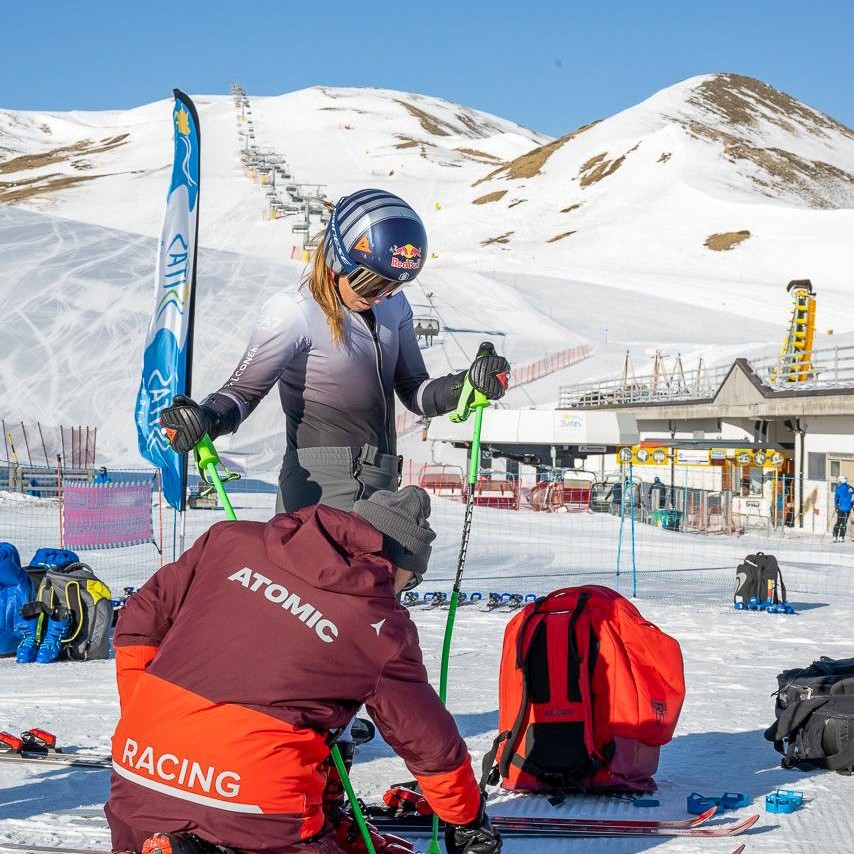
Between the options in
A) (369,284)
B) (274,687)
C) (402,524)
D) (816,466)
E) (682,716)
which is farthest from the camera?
(816,466)

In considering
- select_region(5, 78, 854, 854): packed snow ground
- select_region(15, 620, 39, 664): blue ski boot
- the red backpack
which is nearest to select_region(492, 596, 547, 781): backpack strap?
the red backpack

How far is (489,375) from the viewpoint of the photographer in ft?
11.9

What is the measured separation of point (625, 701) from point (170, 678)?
2.20m

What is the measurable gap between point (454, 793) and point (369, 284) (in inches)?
62.5

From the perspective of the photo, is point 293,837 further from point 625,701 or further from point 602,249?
point 602,249

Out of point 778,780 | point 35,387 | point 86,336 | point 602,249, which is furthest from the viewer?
point 602,249

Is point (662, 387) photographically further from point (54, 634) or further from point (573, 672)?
point (573, 672)

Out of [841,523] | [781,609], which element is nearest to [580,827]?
[781,609]

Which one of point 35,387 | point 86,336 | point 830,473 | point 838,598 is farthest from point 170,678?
point 86,336

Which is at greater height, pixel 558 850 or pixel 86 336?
pixel 86 336

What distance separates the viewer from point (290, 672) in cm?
258

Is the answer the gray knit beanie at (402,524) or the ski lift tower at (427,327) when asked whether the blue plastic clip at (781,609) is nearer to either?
the gray knit beanie at (402,524)

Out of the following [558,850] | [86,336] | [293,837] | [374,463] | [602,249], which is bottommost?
[558,850]

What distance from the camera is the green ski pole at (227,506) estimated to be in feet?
10.1
